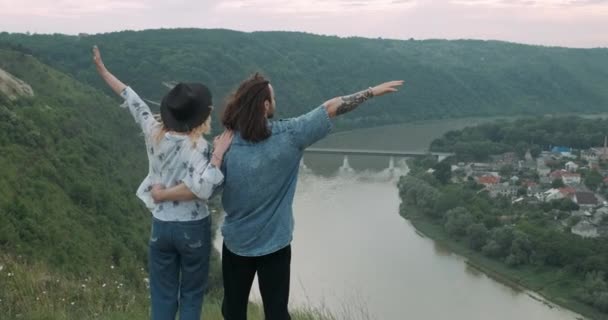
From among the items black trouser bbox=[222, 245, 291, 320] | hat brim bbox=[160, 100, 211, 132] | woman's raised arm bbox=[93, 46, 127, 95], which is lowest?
black trouser bbox=[222, 245, 291, 320]

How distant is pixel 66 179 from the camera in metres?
8.37

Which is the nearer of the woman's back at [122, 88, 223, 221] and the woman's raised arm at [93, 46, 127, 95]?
the woman's back at [122, 88, 223, 221]

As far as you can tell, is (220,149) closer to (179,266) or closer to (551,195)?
(179,266)

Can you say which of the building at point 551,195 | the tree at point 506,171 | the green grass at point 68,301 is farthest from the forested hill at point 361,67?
the green grass at point 68,301

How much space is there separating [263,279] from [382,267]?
8800 mm

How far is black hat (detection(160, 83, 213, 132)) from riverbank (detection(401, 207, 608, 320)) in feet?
28.0

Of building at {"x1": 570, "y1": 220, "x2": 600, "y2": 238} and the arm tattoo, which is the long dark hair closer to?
the arm tattoo

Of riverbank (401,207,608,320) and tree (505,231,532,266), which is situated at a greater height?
tree (505,231,532,266)

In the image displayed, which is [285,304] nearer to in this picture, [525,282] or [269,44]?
[525,282]

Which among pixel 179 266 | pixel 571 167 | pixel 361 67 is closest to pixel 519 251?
pixel 571 167

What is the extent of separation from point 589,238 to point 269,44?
24960 mm

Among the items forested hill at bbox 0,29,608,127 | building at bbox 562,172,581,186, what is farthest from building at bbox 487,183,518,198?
forested hill at bbox 0,29,608,127

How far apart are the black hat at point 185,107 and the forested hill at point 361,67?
1884 centimetres

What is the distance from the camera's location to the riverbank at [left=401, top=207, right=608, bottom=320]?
9.05 meters
